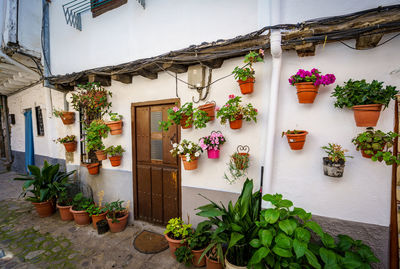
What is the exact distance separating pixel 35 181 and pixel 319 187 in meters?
5.69

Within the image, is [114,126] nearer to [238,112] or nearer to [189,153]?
[189,153]

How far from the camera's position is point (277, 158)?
95.6 inches

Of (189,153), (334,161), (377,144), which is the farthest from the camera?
(189,153)

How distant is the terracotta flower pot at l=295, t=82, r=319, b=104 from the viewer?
2035 mm

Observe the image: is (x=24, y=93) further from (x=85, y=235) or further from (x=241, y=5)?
(x=241, y=5)

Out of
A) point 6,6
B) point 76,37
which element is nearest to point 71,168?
point 76,37

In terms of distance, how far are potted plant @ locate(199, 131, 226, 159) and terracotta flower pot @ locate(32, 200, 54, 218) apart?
13.9 ft

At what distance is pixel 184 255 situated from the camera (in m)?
2.65

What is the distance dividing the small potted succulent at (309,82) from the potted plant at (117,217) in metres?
3.82

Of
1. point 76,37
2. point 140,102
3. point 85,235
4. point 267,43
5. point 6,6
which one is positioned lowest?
point 85,235

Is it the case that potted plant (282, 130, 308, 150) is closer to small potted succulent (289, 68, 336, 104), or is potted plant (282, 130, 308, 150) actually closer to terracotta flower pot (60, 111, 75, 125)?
small potted succulent (289, 68, 336, 104)

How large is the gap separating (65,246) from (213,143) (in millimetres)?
3277

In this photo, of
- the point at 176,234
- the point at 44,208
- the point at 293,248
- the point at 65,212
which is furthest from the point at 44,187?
the point at 293,248

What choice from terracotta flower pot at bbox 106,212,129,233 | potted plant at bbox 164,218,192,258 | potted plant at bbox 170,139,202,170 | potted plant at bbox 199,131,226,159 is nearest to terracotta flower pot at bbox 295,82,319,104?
potted plant at bbox 199,131,226,159
